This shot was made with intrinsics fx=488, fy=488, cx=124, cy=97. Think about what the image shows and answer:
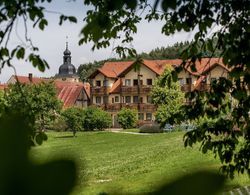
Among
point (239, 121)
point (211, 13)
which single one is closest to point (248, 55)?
point (211, 13)

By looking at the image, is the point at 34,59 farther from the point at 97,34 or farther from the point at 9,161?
the point at 9,161

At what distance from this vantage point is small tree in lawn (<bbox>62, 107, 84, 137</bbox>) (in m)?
45.5

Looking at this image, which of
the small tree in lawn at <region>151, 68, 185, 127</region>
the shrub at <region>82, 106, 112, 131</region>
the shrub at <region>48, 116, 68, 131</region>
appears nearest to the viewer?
the small tree in lawn at <region>151, 68, 185, 127</region>

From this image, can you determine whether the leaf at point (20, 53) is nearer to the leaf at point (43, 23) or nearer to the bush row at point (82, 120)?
the leaf at point (43, 23)

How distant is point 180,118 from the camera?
4508 mm

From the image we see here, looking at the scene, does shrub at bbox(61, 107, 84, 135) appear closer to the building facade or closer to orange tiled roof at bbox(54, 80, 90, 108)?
the building facade

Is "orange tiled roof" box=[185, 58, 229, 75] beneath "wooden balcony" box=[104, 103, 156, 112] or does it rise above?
beneath

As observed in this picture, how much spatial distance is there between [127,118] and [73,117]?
6059 millimetres

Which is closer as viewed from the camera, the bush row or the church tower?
the bush row

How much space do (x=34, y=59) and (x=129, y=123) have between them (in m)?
46.2

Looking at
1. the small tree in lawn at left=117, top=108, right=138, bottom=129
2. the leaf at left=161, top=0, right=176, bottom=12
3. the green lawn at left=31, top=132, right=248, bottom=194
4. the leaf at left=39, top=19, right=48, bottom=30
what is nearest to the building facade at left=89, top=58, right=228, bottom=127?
the small tree in lawn at left=117, top=108, right=138, bottom=129

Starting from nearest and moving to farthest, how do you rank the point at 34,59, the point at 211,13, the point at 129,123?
1. the point at 34,59
2. the point at 211,13
3. the point at 129,123

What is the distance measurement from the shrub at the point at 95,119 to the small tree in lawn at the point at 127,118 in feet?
4.63

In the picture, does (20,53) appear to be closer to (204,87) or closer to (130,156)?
(204,87)
